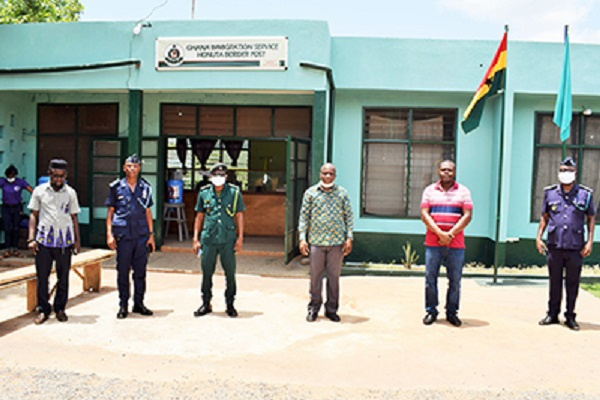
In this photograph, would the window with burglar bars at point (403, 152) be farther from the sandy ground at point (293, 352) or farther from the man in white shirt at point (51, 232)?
the man in white shirt at point (51, 232)

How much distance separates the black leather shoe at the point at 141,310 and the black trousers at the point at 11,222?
4866 mm

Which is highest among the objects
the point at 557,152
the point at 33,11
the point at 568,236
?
the point at 33,11

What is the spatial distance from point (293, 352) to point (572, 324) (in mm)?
3105

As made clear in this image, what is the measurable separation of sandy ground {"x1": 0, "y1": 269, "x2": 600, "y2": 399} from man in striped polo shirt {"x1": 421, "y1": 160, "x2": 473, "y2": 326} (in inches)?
11.5

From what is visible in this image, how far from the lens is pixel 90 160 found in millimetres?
11594

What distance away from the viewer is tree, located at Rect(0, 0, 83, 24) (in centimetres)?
1961

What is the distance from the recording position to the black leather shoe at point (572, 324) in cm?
633

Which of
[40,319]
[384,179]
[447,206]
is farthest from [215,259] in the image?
[384,179]

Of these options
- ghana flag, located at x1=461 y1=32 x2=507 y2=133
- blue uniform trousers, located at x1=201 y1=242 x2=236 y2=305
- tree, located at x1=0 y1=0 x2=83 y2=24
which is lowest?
blue uniform trousers, located at x1=201 y1=242 x2=236 y2=305

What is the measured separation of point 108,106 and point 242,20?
3666 millimetres

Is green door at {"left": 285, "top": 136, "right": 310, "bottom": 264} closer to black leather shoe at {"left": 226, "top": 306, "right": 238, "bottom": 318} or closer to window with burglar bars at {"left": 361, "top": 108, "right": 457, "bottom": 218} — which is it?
window with burglar bars at {"left": 361, "top": 108, "right": 457, "bottom": 218}

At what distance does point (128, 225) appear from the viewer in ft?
21.3

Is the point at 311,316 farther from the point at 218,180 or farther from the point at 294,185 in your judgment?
the point at 294,185

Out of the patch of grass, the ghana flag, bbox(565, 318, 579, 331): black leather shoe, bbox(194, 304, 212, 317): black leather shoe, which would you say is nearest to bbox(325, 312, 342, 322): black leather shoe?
bbox(194, 304, 212, 317): black leather shoe
